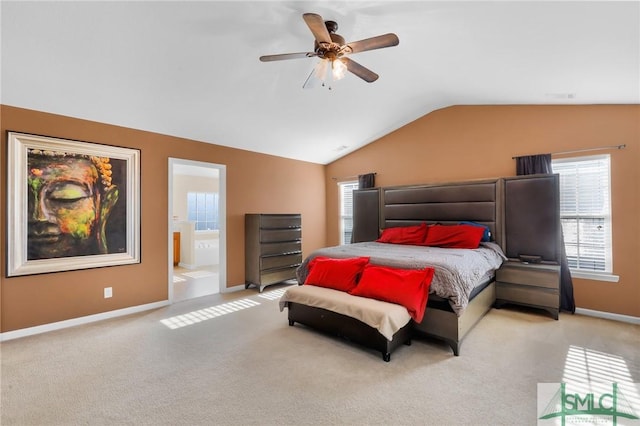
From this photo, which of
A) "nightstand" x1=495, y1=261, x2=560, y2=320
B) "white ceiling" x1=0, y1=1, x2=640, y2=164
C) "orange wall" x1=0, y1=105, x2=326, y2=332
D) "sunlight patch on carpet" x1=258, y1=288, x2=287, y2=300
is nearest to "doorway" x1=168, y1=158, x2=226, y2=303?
"orange wall" x1=0, y1=105, x2=326, y2=332

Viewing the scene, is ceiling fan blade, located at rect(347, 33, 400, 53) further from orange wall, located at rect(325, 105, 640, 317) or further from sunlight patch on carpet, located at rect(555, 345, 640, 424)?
orange wall, located at rect(325, 105, 640, 317)

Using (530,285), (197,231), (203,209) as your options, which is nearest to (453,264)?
(530,285)

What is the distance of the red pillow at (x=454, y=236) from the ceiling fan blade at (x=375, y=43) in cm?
284

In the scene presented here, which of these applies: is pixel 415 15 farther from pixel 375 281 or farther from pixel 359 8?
pixel 375 281

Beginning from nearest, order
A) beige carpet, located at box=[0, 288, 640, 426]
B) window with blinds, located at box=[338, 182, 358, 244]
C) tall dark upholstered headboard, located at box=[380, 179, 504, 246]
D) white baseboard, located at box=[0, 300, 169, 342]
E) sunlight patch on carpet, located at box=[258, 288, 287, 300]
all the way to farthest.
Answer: beige carpet, located at box=[0, 288, 640, 426] < white baseboard, located at box=[0, 300, 169, 342] < tall dark upholstered headboard, located at box=[380, 179, 504, 246] < sunlight patch on carpet, located at box=[258, 288, 287, 300] < window with blinds, located at box=[338, 182, 358, 244]

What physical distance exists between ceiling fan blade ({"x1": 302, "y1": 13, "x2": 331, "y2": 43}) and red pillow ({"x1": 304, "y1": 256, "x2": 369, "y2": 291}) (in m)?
2.18

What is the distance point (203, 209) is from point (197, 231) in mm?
999

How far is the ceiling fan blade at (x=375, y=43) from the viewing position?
216cm

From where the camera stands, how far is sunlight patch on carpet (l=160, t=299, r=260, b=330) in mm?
3521

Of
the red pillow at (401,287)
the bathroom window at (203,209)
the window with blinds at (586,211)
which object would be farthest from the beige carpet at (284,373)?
the bathroom window at (203,209)

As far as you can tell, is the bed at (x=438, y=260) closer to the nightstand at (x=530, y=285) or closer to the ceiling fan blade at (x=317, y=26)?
the nightstand at (x=530, y=285)

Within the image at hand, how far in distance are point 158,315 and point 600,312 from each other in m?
5.66

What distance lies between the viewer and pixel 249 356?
8.81ft

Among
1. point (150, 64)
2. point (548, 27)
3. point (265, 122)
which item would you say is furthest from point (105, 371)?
point (548, 27)
